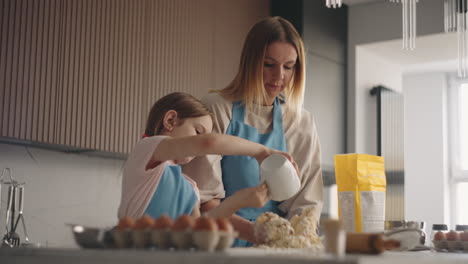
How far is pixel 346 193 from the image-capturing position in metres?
1.81

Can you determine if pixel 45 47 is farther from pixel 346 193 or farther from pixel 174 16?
pixel 346 193

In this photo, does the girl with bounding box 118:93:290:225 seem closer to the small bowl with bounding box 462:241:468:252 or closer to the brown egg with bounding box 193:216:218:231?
the brown egg with bounding box 193:216:218:231

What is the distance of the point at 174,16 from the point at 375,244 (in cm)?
245

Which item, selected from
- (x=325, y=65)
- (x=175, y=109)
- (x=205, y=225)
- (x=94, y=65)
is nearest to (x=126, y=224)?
(x=205, y=225)

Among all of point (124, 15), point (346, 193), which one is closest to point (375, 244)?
point (346, 193)

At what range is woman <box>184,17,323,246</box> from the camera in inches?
70.7

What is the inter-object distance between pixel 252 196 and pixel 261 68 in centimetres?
52

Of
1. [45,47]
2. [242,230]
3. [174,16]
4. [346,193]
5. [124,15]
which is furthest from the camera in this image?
[174,16]

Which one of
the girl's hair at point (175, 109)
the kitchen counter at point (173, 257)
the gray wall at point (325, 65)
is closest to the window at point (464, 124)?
the gray wall at point (325, 65)

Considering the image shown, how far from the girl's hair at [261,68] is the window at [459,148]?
406 cm

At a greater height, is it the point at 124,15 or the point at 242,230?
the point at 124,15

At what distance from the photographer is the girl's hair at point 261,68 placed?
1848mm

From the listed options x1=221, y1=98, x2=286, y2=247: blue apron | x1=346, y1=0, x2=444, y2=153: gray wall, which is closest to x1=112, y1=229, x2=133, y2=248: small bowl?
x1=221, y1=98, x2=286, y2=247: blue apron

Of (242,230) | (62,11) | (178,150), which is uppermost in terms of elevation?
(62,11)
